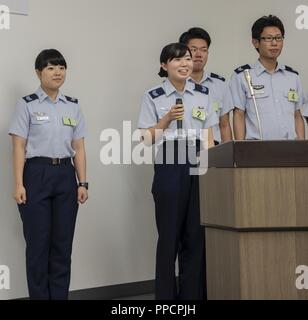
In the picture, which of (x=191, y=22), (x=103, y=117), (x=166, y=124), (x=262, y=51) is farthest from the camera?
(x=191, y=22)

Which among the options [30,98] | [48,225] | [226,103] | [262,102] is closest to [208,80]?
[226,103]

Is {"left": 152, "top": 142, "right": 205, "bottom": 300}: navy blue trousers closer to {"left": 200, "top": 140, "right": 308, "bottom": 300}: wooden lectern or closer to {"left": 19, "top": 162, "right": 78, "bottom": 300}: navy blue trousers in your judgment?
{"left": 19, "top": 162, "right": 78, "bottom": 300}: navy blue trousers

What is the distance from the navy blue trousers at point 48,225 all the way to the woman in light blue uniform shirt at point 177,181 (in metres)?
0.51

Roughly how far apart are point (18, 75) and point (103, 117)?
26.1 inches

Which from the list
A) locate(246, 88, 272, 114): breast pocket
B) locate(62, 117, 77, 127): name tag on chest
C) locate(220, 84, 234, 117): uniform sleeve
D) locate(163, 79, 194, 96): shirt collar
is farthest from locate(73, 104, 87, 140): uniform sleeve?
locate(246, 88, 272, 114): breast pocket

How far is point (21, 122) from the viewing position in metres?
3.55

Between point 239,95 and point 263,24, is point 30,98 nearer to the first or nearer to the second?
point 239,95

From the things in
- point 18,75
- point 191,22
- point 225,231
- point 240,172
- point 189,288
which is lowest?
point 189,288

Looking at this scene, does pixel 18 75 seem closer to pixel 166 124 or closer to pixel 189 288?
pixel 166 124

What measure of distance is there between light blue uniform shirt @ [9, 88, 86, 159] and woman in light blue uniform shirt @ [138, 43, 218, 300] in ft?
1.56

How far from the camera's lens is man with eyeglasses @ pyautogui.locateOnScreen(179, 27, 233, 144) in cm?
389

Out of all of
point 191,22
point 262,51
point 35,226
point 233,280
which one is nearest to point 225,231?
point 233,280

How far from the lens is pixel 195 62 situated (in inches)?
154

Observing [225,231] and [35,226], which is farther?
[35,226]
